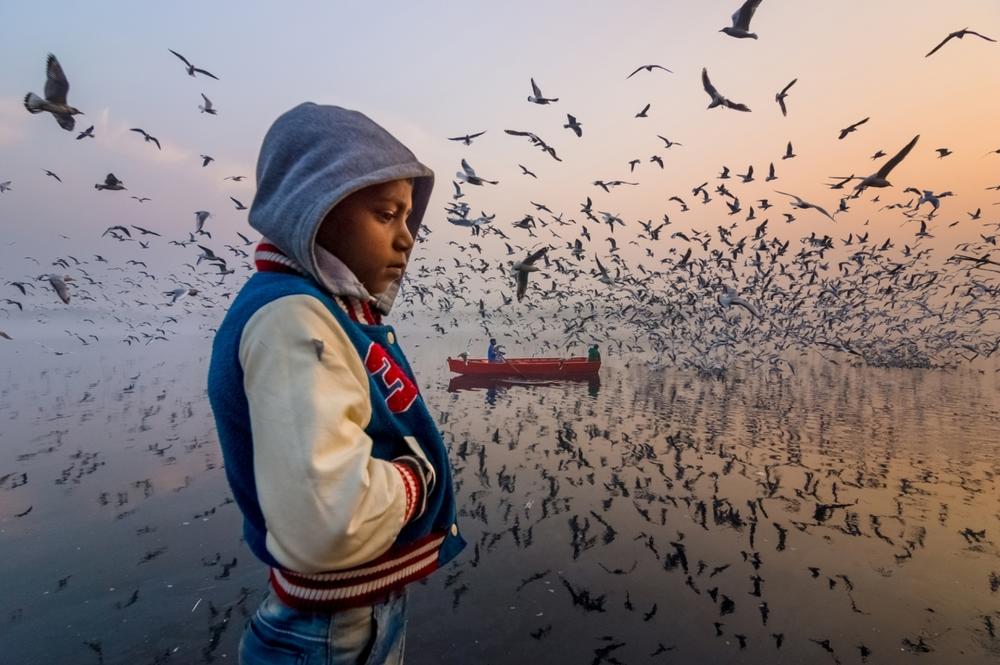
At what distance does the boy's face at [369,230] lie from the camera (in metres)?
1.82

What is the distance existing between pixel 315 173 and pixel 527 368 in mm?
31178

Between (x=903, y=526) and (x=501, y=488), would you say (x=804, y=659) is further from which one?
(x=501, y=488)

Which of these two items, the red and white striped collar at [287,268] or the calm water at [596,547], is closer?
the red and white striped collar at [287,268]

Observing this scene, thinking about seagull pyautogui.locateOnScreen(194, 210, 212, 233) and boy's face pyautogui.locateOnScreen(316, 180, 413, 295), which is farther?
seagull pyautogui.locateOnScreen(194, 210, 212, 233)

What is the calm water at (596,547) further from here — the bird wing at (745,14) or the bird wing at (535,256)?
the bird wing at (745,14)

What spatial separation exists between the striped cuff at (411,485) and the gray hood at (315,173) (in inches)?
23.7

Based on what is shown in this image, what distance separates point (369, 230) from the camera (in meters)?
1.85

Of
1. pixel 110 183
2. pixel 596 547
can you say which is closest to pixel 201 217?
pixel 110 183

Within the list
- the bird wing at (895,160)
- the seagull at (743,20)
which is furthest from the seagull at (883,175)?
the seagull at (743,20)

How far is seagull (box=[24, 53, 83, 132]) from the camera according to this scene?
6.32m

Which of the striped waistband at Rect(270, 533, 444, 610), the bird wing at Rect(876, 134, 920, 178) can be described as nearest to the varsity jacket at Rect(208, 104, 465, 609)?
the striped waistband at Rect(270, 533, 444, 610)

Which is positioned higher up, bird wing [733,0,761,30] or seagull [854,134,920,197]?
bird wing [733,0,761,30]

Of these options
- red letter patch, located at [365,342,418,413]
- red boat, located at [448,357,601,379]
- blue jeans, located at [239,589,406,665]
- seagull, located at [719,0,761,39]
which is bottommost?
red boat, located at [448,357,601,379]

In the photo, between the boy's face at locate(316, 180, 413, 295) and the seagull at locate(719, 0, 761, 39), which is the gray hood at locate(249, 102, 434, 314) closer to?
the boy's face at locate(316, 180, 413, 295)
